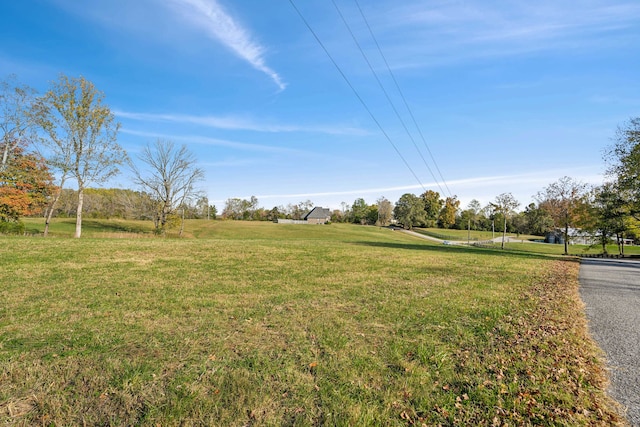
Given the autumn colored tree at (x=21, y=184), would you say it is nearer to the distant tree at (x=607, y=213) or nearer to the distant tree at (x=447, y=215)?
the distant tree at (x=607, y=213)

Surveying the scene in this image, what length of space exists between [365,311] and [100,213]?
7911cm

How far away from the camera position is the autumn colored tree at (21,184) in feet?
85.5

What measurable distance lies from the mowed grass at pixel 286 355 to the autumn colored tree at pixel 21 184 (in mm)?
24162

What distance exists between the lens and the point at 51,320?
18.6ft

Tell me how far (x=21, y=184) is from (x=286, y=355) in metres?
36.1

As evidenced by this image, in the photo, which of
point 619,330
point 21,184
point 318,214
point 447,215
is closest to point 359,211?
point 318,214

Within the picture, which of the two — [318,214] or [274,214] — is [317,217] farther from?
[274,214]

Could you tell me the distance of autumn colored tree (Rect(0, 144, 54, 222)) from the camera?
2605 cm

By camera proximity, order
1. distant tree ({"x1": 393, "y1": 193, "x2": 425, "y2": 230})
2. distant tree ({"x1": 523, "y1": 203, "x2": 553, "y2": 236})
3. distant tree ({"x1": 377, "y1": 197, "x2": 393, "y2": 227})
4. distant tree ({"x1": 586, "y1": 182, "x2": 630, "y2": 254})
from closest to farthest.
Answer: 1. distant tree ({"x1": 586, "y1": 182, "x2": 630, "y2": 254})
2. distant tree ({"x1": 523, "y1": 203, "x2": 553, "y2": 236})
3. distant tree ({"x1": 393, "y1": 193, "x2": 425, "y2": 230})
4. distant tree ({"x1": 377, "y1": 197, "x2": 393, "y2": 227})

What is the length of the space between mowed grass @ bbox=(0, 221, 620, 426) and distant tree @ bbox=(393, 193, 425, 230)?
280ft

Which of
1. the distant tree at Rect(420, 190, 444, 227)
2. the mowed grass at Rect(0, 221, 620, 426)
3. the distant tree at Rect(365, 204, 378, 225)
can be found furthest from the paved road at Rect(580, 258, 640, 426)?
the distant tree at Rect(365, 204, 378, 225)

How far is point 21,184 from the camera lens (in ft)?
92.9

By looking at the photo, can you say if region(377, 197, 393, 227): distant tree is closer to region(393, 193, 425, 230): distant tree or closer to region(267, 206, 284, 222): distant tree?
region(393, 193, 425, 230): distant tree

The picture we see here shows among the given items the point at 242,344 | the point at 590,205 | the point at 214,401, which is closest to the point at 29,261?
the point at 242,344
